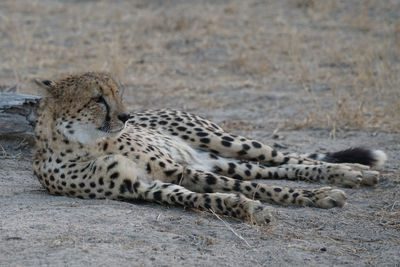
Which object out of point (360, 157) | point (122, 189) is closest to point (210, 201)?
point (122, 189)

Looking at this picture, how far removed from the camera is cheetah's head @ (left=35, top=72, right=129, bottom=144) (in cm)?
349

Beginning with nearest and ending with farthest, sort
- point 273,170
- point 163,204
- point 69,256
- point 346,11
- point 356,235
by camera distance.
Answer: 1. point 69,256
2. point 356,235
3. point 163,204
4. point 273,170
5. point 346,11

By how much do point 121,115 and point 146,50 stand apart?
201 inches

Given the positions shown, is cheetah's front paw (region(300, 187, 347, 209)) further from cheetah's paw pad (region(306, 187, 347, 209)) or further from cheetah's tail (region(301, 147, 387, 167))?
cheetah's tail (region(301, 147, 387, 167))

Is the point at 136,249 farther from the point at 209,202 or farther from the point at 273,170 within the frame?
the point at 273,170

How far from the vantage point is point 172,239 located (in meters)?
2.84

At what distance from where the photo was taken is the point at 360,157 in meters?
4.36

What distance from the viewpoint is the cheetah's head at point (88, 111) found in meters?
3.49

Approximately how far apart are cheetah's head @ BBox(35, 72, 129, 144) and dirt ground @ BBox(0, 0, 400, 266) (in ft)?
0.94

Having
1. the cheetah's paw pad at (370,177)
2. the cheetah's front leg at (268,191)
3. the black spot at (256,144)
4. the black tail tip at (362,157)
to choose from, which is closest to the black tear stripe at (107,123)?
the cheetah's front leg at (268,191)

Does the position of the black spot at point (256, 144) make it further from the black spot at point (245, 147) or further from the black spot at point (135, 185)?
the black spot at point (135, 185)

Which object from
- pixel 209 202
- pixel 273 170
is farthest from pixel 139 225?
pixel 273 170

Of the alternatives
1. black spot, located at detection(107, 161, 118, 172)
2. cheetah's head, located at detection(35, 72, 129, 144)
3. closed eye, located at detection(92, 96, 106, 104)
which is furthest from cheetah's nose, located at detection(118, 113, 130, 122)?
black spot, located at detection(107, 161, 118, 172)

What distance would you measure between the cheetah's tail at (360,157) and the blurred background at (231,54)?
976 mm
